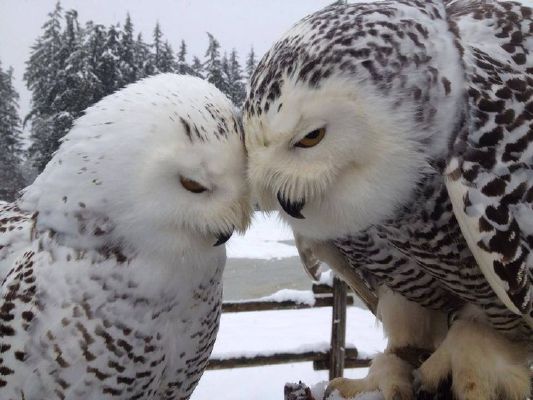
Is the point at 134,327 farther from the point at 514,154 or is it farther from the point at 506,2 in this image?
the point at 506,2

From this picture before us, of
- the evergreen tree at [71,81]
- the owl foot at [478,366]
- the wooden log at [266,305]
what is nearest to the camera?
the owl foot at [478,366]

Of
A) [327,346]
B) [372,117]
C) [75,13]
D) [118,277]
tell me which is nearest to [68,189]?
[118,277]

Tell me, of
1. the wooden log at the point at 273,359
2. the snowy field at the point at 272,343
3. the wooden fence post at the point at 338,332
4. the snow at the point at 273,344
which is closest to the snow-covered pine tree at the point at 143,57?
the snowy field at the point at 272,343

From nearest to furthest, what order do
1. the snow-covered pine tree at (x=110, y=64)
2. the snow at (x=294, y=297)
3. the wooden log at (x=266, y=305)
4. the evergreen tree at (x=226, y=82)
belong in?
the evergreen tree at (x=226, y=82) → the wooden log at (x=266, y=305) → the snow at (x=294, y=297) → the snow-covered pine tree at (x=110, y=64)

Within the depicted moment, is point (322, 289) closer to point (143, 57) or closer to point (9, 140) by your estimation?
point (143, 57)

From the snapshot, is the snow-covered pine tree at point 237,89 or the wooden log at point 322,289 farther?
the wooden log at point 322,289

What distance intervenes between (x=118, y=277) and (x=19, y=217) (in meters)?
0.44

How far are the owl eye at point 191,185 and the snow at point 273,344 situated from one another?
2.51 meters

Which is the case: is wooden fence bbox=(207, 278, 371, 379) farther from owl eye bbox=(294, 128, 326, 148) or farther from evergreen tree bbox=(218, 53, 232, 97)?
owl eye bbox=(294, 128, 326, 148)

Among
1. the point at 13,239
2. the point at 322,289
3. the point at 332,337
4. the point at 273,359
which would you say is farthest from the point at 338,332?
the point at 13,239

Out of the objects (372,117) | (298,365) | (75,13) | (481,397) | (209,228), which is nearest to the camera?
(372,117)

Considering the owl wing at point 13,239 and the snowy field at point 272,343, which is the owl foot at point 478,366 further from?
the snowy field at point 272,343

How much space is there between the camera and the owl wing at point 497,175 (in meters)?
1.06

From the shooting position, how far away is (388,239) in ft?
4.18
